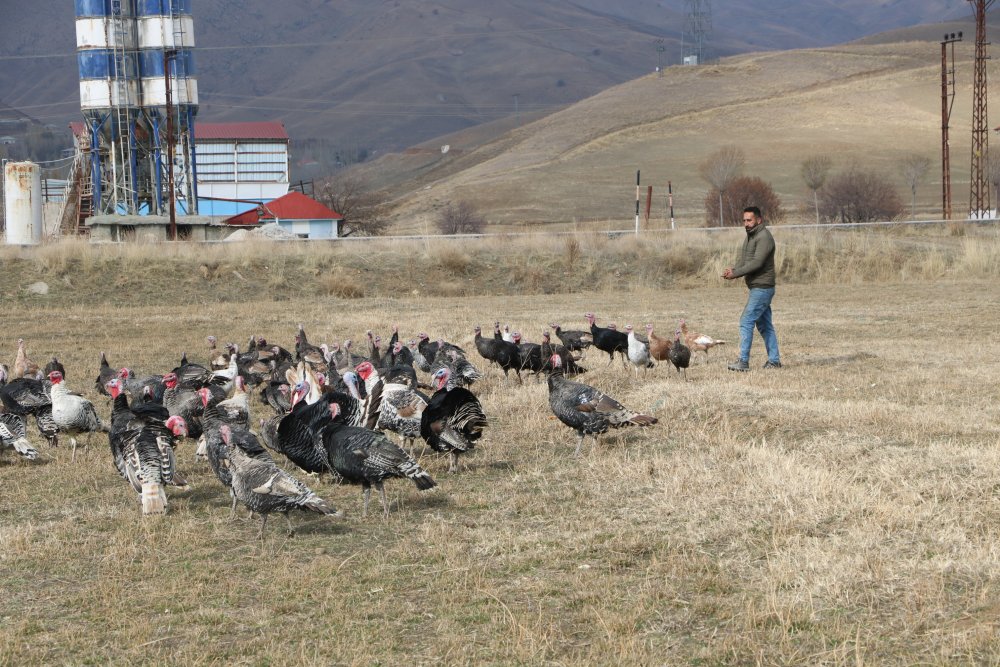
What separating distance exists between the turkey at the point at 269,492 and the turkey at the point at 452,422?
6.58 feet

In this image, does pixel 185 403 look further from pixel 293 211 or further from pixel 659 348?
pixel 293 211

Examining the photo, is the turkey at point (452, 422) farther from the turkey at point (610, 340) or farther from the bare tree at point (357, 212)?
the bare tree at point (357, 212)

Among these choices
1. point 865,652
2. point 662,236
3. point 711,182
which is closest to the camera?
point 865,652

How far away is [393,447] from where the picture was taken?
30.5 feet

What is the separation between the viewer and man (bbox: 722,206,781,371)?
51.7 feet

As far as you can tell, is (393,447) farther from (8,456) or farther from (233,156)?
(233,156)

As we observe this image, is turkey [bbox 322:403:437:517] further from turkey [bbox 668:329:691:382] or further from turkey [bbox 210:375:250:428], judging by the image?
turkey [bbox 668:329:691:382]

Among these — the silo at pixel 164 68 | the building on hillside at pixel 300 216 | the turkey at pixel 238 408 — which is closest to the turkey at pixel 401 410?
the turkey at pixel 238 408

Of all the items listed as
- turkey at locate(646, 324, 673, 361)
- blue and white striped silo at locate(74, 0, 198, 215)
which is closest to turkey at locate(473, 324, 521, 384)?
turkey at locate(646, 324, 673, 361)

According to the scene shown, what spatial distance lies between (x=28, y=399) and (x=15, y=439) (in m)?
1.95

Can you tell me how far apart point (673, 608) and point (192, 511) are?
4.68m

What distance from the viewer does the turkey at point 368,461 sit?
9086 mm

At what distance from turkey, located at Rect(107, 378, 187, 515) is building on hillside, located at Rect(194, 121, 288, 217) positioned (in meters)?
71.9

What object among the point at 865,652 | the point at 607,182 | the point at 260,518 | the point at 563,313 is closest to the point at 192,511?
the point at 260,518
